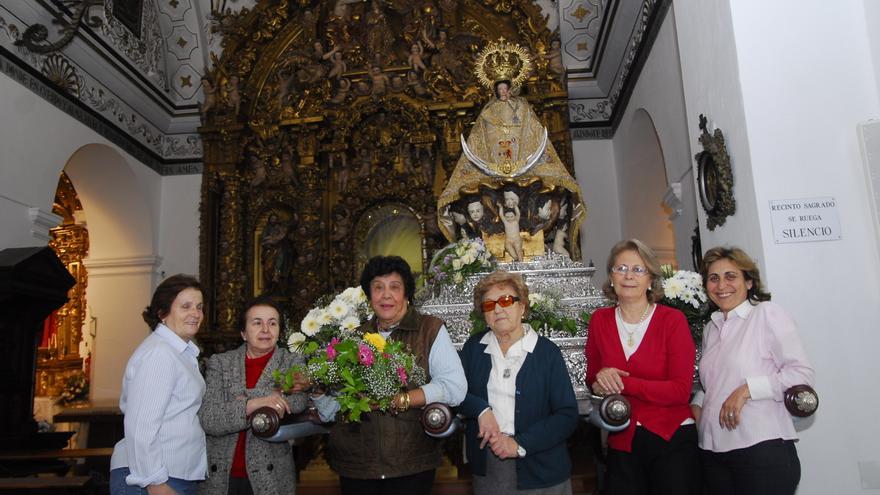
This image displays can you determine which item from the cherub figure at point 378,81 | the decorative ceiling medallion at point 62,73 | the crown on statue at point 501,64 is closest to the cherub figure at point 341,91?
the cherub figure at point 378,81

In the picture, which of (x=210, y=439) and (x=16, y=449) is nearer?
(x=210, y=439)

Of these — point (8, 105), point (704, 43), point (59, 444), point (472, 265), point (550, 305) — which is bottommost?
point (59, 444)

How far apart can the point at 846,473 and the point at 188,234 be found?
903cm

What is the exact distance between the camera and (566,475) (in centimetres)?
253

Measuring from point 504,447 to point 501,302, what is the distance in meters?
0.56

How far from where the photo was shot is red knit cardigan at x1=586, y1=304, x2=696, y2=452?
257 cm

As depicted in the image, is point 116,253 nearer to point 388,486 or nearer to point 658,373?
point 388,486

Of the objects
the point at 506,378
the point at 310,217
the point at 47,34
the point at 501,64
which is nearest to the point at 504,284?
Answer: the point at 506,378

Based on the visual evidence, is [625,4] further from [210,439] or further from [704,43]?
[210,439]

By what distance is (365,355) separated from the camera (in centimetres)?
242

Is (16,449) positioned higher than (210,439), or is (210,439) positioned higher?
(210,439)

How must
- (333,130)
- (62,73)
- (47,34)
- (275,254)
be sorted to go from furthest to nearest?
(333,130) < (275,254) < (62,73) < (47,34)

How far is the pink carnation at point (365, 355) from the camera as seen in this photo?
242 centimetres

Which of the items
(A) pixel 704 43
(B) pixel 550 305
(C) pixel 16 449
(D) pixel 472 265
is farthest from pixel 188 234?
(A) pixel 704 43
